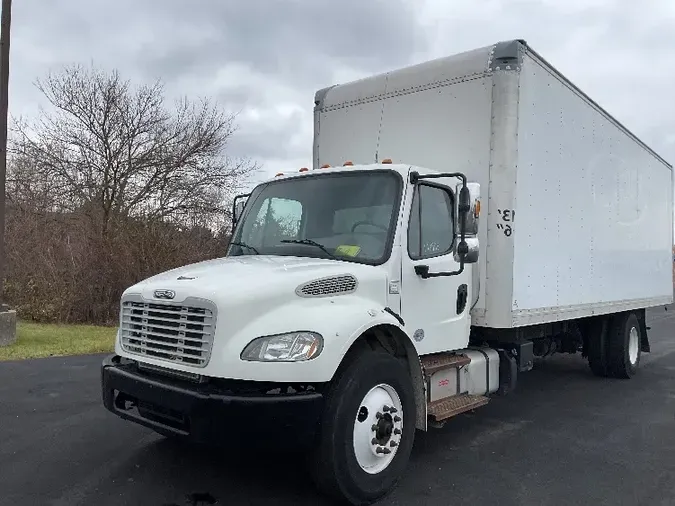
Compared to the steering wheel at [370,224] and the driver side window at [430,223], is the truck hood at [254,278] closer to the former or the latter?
the steering wheel at [370,224]

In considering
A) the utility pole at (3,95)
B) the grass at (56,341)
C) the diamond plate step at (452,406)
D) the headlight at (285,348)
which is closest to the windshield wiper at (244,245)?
the headlight at (285,348)

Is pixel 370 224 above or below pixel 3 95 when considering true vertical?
below

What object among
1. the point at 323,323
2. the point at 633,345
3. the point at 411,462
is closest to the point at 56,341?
the point at 411,462

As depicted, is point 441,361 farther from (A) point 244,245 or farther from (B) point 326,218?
(A) point 244,245

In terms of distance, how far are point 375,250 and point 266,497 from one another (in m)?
1.94

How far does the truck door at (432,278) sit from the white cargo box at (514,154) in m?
0.48

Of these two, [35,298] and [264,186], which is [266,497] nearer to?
[264,186]

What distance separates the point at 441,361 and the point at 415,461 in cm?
87

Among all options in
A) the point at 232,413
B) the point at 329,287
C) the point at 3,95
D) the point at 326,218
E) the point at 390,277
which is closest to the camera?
the point at 232,413

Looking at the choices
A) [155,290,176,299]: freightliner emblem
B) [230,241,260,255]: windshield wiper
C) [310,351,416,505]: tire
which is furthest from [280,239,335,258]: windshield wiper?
[155,290,176,299]: freightliner emblem

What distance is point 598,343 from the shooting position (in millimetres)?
8828

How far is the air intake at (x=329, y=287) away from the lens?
3941 mm

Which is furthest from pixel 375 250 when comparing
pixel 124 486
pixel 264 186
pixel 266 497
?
pixel 124 486

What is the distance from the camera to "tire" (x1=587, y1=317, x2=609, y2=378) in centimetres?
881
